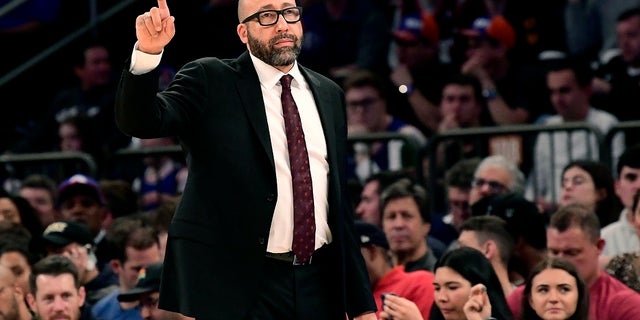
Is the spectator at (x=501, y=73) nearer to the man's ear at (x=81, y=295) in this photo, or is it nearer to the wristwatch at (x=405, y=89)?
the wristwatch at (x=405, y=89)

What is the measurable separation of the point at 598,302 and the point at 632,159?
148 centimetres

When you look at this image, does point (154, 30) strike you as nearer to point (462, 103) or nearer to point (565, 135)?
point (565, 135)

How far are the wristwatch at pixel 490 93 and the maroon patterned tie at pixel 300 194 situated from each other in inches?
218

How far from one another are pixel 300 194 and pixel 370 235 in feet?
10.0

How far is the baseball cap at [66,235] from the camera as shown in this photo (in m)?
9.48

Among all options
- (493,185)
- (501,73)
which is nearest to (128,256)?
(493,185)

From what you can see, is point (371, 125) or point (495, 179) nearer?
point (495, 179)

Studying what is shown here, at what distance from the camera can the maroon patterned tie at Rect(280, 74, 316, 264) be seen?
18.7 ft

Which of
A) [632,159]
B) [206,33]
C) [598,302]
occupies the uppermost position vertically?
[206,33]

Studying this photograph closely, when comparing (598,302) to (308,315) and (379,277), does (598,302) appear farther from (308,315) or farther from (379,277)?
(308,315)

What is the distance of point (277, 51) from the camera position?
5758 millimetres

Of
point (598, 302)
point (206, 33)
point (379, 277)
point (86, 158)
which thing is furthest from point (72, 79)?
point (598, 302)

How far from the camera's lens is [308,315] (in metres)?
5.77

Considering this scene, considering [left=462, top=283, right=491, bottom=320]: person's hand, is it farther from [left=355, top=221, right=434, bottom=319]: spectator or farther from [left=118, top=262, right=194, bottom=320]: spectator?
[left=118, top=262, right=194, bottom=320]: spectator
